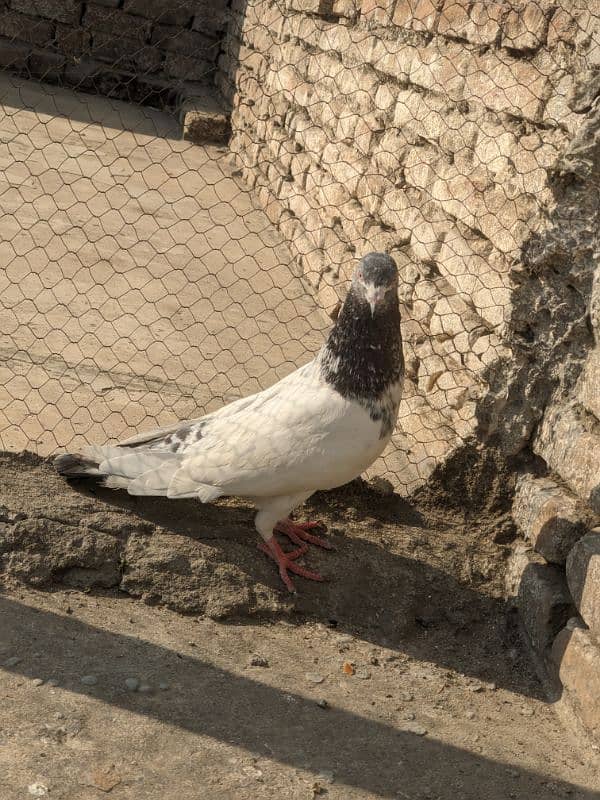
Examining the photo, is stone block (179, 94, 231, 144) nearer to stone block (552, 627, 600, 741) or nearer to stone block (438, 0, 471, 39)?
stone block (438, 0, 471, 39)

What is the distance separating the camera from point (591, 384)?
10.2 feet

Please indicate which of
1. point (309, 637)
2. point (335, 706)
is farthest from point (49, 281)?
point (335, 706)

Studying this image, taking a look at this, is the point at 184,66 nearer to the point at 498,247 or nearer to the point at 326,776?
the point at 498,247

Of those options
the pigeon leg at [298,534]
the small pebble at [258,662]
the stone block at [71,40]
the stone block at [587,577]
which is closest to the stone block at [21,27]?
the stone block at [71,40]

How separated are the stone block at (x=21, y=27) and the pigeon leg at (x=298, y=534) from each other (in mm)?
8287

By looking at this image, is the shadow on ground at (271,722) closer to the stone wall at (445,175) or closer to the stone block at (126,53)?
the stone wall at (445,175)

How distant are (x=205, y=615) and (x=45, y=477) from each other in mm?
778

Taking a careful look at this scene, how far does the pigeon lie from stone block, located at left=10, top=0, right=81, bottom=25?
8.22m

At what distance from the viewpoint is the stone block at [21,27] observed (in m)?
9.99

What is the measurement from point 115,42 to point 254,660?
29.1ft

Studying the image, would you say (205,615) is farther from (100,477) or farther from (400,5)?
(400,5)

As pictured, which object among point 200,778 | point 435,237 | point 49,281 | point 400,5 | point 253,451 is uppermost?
point 400,5

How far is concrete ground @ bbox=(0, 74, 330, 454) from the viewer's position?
4.07 meters

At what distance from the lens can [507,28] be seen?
379 cm
